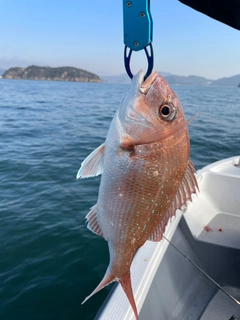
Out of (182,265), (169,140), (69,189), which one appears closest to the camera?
(169,140)

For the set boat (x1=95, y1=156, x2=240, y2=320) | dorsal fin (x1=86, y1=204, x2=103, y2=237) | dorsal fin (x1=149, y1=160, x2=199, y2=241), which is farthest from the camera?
boat (x1=95, y1=156, x2=240, y2=320)

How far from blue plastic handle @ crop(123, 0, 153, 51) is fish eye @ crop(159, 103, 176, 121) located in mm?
323

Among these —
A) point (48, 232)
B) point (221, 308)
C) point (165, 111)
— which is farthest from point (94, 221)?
point (48, 232)

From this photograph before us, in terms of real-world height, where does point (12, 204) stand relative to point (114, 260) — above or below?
below

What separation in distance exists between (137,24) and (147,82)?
297 millimetres

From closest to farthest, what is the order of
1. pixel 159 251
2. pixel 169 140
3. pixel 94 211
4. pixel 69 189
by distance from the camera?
pixel 169 140, pixel 94 211, pixel 159 251, pixel 69 189

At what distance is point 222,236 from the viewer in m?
3.81

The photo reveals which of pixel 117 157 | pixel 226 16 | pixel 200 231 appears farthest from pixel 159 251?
pixel 226 16

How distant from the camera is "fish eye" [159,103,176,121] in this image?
4.74 ft

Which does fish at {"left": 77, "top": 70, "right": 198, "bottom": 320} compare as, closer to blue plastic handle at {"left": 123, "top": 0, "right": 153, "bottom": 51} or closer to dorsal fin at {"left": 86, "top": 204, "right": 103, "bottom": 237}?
dorsal fin at {"left": 86, "top": 204, "right": 103, "bottom": 237}

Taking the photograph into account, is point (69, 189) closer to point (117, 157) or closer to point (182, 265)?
point (182, 265)

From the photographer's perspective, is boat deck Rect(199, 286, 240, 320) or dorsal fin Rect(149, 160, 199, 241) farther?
boat deck Rect(199, 286, 240, 320)

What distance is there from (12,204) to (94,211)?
536cm

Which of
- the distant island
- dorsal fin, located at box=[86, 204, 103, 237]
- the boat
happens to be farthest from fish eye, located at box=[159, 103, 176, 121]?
the distant island
